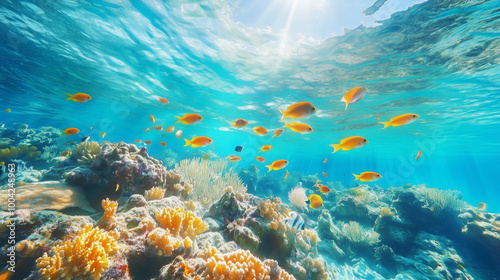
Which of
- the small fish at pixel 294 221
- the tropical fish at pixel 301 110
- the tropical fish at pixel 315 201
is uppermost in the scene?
the tropical fish at pixel 301 110

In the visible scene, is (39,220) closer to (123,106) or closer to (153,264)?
(153,264)

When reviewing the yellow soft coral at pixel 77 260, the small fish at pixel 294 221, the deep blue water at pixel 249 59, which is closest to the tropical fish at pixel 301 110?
the small fish at pixel 294 221

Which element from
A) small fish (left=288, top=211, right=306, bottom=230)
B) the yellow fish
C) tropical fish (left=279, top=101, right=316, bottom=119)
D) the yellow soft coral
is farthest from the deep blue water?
the yellow soft coral

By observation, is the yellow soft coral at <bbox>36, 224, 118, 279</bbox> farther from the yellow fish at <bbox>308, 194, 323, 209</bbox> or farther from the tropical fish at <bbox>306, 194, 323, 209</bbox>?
the yellow fish at <bbox>308, 194, 323, 209</bbox>

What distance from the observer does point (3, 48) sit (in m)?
12.4

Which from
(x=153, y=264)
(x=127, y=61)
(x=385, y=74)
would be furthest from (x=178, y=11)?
(x=385, y=74)

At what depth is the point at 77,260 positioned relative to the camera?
72.1 inches

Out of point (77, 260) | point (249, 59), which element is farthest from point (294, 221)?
point (249, 59)

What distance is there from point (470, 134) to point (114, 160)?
123 ft

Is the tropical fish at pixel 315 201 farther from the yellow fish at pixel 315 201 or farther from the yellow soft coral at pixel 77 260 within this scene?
the yellow soft coral at pixel 77 260

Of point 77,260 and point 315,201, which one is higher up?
point 315,201

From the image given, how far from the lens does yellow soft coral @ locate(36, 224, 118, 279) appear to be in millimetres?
1726

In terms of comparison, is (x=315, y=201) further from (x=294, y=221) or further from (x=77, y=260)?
(x=77, y=260)

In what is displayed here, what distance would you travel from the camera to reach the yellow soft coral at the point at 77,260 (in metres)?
1.73
